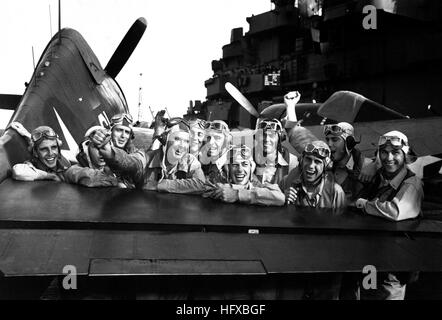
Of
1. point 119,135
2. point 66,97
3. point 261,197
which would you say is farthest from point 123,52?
point 261,197

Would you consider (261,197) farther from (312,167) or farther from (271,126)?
→ (271,126)

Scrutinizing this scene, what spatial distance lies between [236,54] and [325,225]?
3206cm

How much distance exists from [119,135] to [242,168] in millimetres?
1818

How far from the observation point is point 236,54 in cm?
3425

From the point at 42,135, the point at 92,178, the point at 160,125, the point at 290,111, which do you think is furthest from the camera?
the point at 290,111

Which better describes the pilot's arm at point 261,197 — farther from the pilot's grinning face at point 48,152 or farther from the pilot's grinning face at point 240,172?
the pilot's grinning face at point 48,152

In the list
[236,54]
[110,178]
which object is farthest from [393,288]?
[236,54]

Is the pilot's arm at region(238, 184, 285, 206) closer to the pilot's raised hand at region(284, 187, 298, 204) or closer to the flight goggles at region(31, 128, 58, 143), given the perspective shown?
the pilot's raised hand at region(284, 187, 298, 204)

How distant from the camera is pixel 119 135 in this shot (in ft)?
18.0

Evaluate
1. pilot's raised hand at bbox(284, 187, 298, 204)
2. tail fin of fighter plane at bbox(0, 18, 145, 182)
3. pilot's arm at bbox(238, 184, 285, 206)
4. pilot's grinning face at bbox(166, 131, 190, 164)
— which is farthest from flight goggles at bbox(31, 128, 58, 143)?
pilot's raised hand at bbox(284, 187, 298, 204)

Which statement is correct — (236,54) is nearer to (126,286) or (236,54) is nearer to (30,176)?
(30,176)

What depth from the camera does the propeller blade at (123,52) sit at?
383 inches

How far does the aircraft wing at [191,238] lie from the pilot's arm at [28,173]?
739mm

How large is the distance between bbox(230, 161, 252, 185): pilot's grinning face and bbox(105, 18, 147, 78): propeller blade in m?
6.10
